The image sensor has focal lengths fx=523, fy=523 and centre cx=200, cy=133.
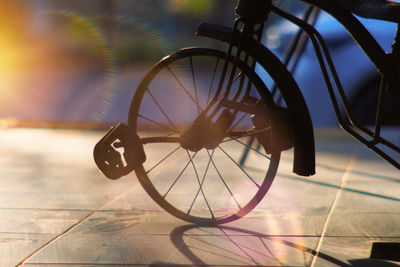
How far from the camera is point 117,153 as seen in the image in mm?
2891

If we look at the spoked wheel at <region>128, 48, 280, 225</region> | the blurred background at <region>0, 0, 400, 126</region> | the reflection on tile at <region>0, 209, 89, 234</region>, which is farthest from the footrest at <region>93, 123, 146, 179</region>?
the blurred background at <region>0, 0, 400, 126</region>

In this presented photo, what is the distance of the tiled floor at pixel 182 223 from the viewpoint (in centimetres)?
255

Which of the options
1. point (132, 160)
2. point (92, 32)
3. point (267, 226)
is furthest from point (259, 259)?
point (92, 32)

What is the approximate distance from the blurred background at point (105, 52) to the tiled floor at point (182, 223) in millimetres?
1365

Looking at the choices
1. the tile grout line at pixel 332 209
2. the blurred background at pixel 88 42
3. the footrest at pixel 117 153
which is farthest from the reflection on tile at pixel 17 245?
the blurred background at pixel 88 42

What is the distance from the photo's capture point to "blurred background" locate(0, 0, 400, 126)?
5812 millimetres

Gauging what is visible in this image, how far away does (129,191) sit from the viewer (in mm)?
3949

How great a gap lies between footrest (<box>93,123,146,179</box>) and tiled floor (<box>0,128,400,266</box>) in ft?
1.17

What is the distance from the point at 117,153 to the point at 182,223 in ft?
1.96

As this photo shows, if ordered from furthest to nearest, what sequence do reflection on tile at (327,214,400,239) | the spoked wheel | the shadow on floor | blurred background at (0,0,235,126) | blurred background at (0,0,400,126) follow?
blurred background at (0,0,235,126)
blurred background at (0,0,400,126)
reflection on tile at (327,214,400,239)
the spoked wheel
the shadow on floor

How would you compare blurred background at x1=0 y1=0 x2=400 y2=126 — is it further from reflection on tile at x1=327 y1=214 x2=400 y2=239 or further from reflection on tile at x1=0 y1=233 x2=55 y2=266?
reflection on tile at x1=0 y1=233 x2=55 y2=266

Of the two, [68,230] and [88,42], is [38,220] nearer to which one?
[68,230]

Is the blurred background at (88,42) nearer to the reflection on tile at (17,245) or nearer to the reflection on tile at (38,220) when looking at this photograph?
the reflection on tile at (38,220)

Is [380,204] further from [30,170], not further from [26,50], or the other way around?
[26,50]
